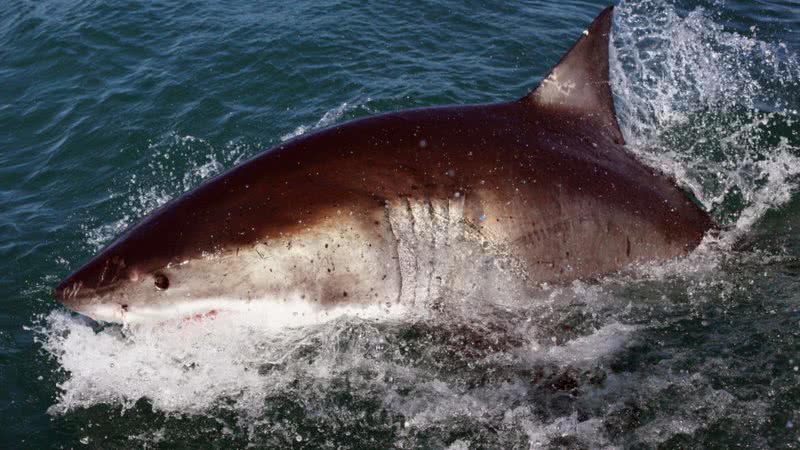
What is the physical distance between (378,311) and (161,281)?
4.63 feet

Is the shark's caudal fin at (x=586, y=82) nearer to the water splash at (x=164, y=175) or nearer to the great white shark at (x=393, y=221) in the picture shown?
the great white shark at (x=393, y=221)

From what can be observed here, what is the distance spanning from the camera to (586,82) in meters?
6.25

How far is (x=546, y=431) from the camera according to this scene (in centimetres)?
490

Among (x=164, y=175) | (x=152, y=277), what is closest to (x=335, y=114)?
(x=164, y=175)

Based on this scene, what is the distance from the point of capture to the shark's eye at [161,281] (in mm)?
4836

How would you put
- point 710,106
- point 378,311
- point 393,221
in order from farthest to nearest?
point 710,106 < point 378,311 < point 393,221

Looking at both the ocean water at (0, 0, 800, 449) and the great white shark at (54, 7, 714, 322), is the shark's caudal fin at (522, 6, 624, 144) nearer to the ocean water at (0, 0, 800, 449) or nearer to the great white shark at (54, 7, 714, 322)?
the great white shark at (54, 7, 714, 322)

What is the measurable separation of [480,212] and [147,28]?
370 inches

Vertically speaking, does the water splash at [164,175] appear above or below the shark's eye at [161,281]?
below

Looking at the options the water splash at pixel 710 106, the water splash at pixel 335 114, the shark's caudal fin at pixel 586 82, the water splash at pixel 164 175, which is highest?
the shark's caudal fin at pixel 586 82

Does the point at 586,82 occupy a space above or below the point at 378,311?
above

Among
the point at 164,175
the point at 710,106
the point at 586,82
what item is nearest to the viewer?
the point at 586,82

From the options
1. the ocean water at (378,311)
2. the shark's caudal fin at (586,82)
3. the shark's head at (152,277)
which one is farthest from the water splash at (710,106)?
the shark's head at (152,277)

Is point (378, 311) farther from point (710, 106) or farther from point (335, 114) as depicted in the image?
point (710, 106)
